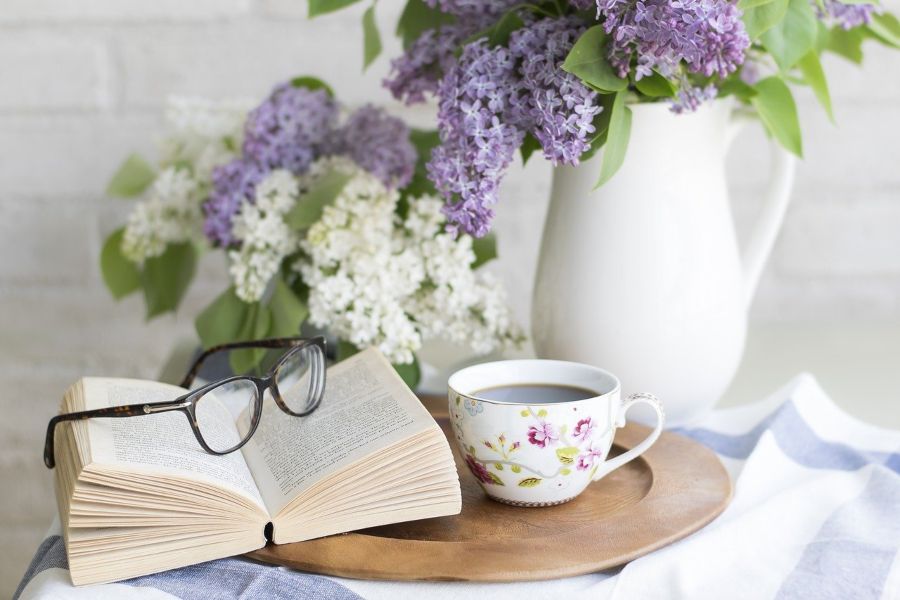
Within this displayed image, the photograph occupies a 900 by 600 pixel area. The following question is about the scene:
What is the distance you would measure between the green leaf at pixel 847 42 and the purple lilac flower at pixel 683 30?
0.82ft

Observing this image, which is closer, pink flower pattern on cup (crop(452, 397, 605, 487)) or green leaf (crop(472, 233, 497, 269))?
pink flower pattern on cup (crop(452, 397, 605, 487))

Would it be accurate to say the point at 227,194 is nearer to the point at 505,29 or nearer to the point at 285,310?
the point at 285,310

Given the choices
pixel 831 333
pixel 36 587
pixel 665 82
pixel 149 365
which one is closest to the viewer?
pixel 36 587

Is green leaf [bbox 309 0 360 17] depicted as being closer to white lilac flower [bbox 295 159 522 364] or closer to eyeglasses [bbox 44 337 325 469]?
white lilac flower [bbox 295 159 522 364]

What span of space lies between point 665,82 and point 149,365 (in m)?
0.90

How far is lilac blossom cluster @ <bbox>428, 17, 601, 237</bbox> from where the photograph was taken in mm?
597

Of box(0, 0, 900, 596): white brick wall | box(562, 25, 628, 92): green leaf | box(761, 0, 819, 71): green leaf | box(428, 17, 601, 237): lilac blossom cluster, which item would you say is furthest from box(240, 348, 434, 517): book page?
box(0, 0, 900, 596): white brick wall

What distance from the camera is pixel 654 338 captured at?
746 millimetres

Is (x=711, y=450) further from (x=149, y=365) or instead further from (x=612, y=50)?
(x=149, y=365)

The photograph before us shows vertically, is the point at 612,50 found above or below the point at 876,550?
above

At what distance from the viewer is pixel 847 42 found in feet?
2.57

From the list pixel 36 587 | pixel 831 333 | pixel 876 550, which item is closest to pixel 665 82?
pixel 876 550

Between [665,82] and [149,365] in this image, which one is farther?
[149,365]

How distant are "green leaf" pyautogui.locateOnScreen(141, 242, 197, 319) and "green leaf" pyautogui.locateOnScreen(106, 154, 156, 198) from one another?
74 mm
